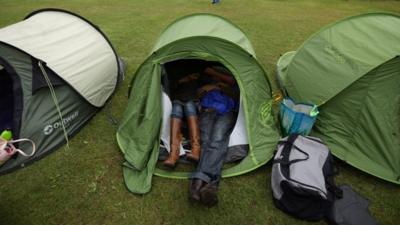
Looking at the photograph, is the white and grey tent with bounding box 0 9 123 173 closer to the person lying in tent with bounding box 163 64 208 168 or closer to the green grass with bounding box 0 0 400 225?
the green grass with bounding box 0 0 400 225

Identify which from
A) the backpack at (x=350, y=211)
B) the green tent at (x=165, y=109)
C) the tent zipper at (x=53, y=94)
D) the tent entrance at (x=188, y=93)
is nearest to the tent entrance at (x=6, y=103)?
the tent zipper at (x=53, y=94)

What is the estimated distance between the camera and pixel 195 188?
300 cm

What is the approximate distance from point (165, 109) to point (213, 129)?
0.68 meters

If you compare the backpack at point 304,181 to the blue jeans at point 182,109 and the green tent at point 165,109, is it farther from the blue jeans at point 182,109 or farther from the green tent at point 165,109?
the blue jeans at point 182,109

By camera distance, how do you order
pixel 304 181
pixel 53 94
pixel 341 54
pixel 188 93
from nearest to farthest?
1. pixel 304 181
2. pixel 53 94
3. pixel 341 54
4. pixel 188 93

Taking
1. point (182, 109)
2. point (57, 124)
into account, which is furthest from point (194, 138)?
point (57, 124)

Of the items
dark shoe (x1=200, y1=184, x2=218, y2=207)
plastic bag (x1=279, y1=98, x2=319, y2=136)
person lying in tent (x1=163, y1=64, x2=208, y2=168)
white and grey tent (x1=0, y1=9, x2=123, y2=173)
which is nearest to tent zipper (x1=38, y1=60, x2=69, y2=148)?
white and grey tent (x1=0, y1=9, x2=123, y2=173)

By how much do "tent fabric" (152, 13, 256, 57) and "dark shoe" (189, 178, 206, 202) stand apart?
76.6 inches

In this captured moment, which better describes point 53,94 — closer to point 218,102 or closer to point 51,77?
point 51,77

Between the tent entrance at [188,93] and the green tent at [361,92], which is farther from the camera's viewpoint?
the tent entrance at [188,93]

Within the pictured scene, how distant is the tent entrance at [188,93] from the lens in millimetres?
3623

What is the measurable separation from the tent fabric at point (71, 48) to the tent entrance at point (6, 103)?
80 centimetres

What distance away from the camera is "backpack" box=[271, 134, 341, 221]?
9.30 feet

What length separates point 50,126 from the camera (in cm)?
369
